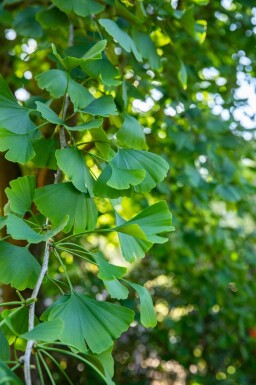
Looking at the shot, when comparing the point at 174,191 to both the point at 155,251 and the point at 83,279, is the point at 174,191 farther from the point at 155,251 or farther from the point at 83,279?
the point at 83,279

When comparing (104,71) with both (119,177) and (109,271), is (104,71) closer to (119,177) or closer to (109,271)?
(119,177)

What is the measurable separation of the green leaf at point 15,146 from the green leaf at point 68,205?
5cm

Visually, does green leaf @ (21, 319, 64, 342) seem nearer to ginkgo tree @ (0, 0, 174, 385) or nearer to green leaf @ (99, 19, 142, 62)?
ginkgo tree @ (0, 0, 174, 385)

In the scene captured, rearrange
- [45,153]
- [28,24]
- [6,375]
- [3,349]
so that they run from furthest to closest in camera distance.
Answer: [28,24] → [45,153] → [3,349] → [6,375]

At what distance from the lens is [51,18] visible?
99 centimetres

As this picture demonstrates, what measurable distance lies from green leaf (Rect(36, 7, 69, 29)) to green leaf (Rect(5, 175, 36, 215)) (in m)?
0.42

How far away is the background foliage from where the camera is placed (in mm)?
984

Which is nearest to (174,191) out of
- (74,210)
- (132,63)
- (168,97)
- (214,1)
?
(168,97)

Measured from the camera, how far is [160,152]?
155 cm

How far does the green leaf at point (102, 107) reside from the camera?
0.74m

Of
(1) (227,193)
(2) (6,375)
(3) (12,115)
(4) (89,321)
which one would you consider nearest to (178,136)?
(1) (227,193)

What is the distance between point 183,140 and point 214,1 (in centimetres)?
50

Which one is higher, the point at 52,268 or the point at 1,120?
the point at 1,120

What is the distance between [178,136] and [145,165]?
70 centimetres
